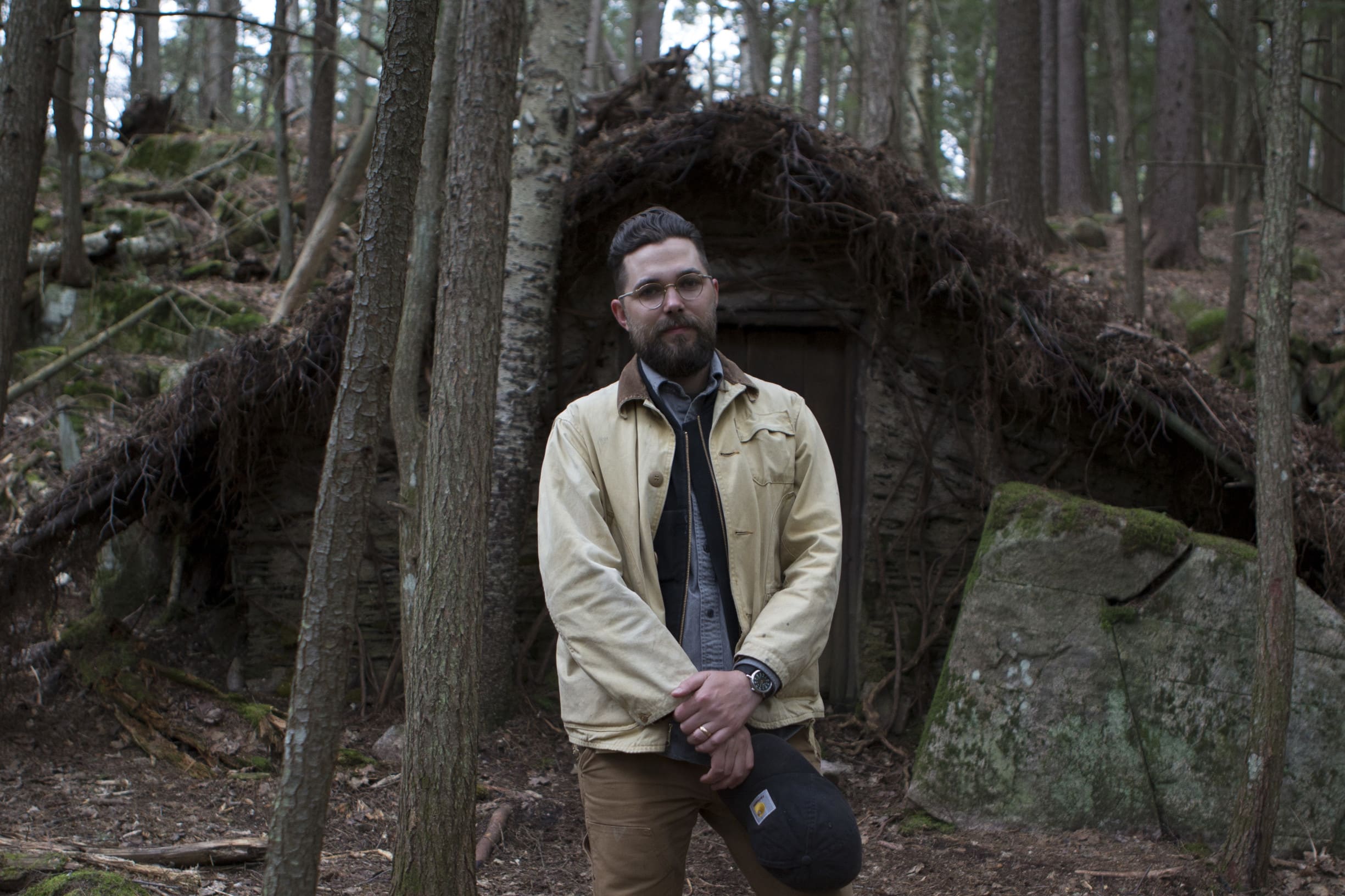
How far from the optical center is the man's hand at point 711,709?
199 centimetres

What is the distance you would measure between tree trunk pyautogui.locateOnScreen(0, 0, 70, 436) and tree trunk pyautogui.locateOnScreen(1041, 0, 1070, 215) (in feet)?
42.6

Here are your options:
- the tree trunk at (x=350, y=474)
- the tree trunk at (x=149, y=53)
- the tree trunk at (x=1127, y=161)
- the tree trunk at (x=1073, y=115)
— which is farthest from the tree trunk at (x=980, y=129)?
the tree trunk at (x=350, y=474)

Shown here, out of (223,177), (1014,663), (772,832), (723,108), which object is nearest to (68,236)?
(223,177)

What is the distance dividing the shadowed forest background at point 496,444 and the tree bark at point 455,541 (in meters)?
0.01

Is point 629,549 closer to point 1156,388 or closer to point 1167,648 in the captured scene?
point 1167,648

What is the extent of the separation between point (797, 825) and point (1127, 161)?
7771 mm

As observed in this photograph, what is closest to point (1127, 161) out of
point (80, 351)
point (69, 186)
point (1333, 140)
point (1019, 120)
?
point (1019, 120)

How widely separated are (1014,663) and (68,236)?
902 centimetres

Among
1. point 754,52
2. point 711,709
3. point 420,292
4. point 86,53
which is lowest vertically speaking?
point 711,709

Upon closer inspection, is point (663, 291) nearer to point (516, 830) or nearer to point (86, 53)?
point (516, 830)

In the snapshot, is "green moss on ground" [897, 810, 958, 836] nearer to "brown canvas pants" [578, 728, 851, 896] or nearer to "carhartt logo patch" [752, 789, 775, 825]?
"brown canvas pants" [578, 728, 851, 896]

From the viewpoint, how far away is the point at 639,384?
234 centimetres

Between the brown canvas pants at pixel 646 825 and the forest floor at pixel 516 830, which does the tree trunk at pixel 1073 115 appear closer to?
the forest floor at pixel 516 830

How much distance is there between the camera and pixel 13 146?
14.6 feet
